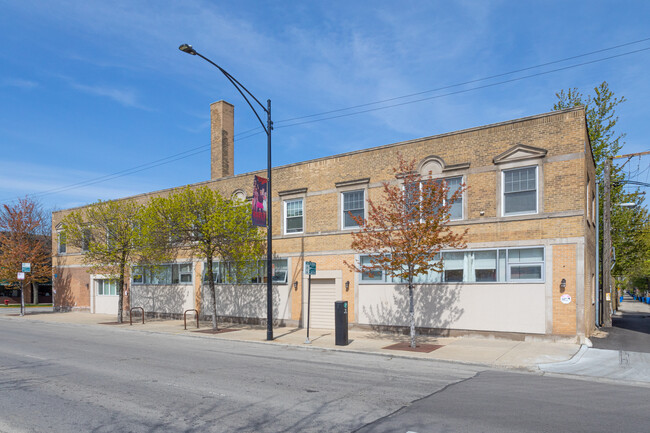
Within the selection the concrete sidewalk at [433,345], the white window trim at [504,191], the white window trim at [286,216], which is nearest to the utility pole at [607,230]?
the white window trim at [504,191]

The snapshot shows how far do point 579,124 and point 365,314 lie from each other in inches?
410

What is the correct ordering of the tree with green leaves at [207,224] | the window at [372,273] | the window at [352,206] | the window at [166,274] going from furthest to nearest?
1. the window at [166,274]
2. the window at [352,206]
3. the tree with green leaves at [207,224]
4. the window at [372,273]

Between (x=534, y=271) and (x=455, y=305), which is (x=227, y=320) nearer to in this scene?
(x=455, y=305)

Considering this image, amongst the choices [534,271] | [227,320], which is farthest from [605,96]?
[227,320]

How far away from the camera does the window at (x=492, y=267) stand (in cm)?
1596

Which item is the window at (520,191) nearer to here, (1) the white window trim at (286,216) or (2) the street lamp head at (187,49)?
(1) the white window trim at (286,216)

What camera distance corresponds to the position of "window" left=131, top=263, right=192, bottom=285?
26464 mm

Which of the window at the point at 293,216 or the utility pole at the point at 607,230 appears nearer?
the utility pole at the point at 607,230

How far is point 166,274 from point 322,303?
11.2m

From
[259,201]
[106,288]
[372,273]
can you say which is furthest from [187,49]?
[106,288]

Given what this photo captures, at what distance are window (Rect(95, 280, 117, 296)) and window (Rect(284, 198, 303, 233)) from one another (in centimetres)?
1552

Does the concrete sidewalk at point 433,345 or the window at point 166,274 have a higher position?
the window at point 166,274

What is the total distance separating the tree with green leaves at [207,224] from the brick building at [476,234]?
2387 millimetres

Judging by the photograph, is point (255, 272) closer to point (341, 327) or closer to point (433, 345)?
point (341, 327)
